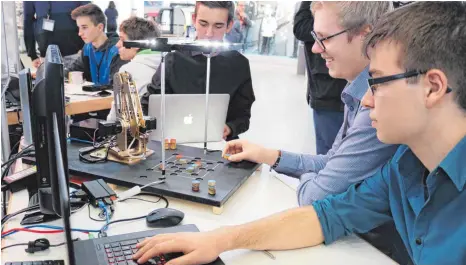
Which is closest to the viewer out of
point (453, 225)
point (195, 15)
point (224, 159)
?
point (453, 225)

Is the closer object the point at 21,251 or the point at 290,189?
the point at 21,251

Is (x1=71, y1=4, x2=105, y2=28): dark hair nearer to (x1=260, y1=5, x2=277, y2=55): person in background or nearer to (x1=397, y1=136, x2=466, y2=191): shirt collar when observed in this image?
(x1=397, y1=136, x2=466, y2=191): shirt collar

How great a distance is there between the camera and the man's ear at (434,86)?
0.88m

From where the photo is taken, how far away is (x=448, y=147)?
93 centimetres

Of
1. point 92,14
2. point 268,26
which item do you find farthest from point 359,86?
point 268,26

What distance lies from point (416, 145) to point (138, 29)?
2445mm

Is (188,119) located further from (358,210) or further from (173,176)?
(358,210)

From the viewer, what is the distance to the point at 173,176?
1354 mm

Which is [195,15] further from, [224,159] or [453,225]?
[453,225]

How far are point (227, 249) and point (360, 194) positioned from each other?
1.28ft

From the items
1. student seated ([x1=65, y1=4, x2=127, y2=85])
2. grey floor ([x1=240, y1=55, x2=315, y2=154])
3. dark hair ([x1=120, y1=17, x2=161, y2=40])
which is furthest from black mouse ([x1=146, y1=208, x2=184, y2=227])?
grey floor ([x1=240, y1=55, x2=315, y2=154])

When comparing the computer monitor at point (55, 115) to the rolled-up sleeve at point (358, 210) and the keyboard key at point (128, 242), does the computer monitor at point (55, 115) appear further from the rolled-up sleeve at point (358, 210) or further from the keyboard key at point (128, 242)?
the rolled-up sleeve at point (358, 210)

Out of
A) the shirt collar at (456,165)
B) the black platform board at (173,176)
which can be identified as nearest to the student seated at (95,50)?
the black platform board at (173,176)

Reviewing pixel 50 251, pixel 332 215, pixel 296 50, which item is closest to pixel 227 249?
pixel 332 215
